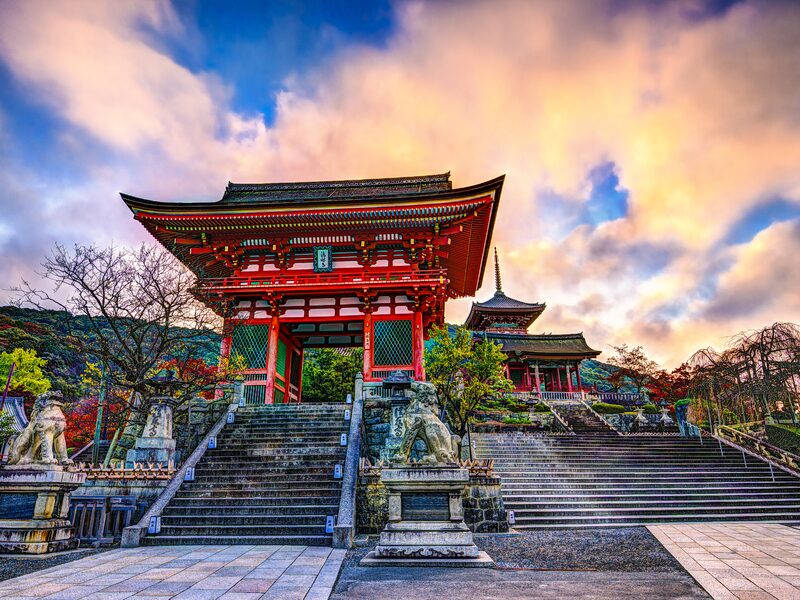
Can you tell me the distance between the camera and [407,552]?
6.48 m

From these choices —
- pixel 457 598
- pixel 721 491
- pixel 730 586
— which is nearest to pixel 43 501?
pixel 457 598

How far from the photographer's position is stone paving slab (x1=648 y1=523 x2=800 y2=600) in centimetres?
495

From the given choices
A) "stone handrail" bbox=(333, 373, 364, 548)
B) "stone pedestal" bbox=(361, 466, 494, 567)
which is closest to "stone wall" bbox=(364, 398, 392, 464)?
"stone handrail" bbox=(333, 373, 364, 548)

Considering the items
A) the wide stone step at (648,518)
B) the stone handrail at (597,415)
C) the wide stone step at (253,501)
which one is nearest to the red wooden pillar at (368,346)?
the wide stone step at (253,501)

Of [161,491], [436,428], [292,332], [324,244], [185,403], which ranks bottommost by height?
[161,491]

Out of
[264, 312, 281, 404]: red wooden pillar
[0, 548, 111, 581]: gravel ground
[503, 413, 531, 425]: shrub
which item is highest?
[264, 312, 281, 404]: red wooden pillar

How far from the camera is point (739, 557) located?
658 cm

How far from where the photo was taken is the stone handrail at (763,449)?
15.3m

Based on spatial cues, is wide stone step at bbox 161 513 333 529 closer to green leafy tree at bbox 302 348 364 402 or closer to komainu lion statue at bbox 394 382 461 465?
komainu lion statue at bbox 394 382 461 465

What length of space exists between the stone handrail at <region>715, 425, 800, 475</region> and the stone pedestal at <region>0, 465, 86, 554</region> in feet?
66.3

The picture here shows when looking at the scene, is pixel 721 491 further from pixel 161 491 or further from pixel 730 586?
pixel 161 491

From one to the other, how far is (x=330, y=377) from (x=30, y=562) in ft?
85.0

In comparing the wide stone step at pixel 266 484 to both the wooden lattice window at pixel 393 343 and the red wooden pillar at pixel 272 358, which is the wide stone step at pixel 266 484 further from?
the wooden lattice window at pixel 393 343

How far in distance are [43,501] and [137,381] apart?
5305 mm
